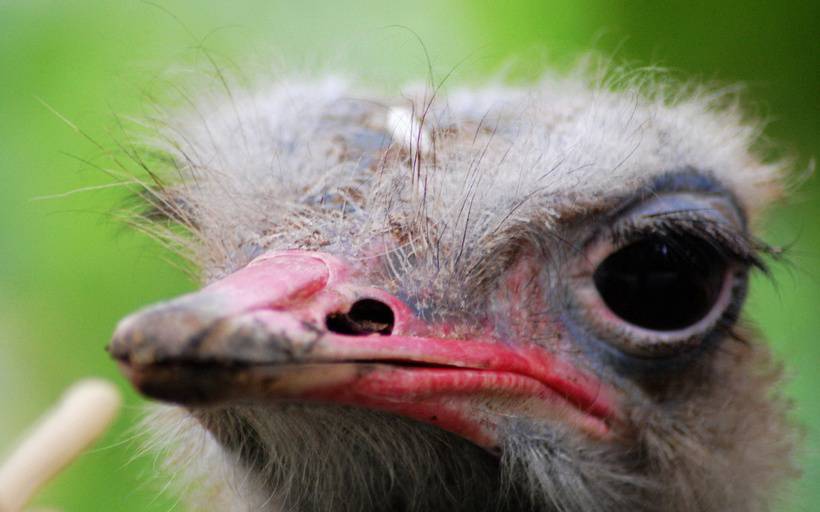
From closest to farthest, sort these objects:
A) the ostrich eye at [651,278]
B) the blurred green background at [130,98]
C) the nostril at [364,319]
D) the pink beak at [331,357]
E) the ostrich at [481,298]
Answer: the pink beak at [331,357], the nostril at [364,319], the ostrich at [481,298], the ostrich eye at [651,278], the blurred green background at [130,98]

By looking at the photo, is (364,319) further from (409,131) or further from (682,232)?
(682,232)

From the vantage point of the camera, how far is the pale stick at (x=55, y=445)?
2100mm

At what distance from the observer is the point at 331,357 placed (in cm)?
150

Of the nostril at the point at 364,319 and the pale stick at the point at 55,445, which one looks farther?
the pale stick at the point at 55,445

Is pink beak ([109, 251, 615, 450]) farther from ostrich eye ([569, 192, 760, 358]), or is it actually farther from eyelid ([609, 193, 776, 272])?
eyelid ([609, 193, 776, 272])

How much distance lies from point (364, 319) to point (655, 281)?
667mm

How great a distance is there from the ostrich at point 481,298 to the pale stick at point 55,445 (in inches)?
6.5

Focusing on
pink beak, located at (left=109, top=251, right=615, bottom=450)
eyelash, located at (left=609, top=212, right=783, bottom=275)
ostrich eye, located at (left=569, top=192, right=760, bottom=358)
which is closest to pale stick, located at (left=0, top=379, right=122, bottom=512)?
pink beak, located at (left=109, top=251, right=615, bottom=450)

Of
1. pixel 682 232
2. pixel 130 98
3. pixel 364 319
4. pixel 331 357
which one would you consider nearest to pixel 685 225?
pixel 682 232

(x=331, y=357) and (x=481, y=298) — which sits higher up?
(x=481, y=298)

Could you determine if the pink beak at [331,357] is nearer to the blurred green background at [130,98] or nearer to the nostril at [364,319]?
the nostril at [364,319]

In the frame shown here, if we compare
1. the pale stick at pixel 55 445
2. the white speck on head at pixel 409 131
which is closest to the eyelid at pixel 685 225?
the white speck on head at pixel 409 131

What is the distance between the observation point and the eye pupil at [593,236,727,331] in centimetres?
211

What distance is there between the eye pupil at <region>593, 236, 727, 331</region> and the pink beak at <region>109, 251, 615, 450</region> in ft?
0.55
